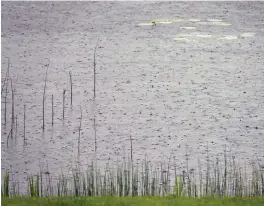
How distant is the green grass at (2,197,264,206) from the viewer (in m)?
4.65

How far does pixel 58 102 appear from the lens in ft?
25.7

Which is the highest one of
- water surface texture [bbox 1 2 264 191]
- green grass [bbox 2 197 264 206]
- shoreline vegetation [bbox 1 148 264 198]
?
water surface texture [bbox 1 2 264 191]

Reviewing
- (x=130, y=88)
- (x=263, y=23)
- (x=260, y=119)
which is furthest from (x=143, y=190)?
(x=263, y=23)

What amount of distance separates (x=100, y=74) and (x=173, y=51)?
4.85 ft

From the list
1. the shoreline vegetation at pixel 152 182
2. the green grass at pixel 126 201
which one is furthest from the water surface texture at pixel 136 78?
the green grass at pixel 126 201

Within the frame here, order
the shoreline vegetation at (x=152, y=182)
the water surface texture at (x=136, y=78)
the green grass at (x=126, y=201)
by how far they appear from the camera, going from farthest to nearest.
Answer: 1. the water surface texture at (x=136, y=78)
2. the shoreline vegetation at (x=152, y=182)
3. the green grass at (x=126, y=201)

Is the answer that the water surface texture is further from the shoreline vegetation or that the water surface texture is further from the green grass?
the green grass

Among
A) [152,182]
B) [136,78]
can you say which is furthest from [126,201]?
[136,78]

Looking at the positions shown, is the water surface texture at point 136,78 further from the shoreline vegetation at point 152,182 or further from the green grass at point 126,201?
the green grass at point 126,201

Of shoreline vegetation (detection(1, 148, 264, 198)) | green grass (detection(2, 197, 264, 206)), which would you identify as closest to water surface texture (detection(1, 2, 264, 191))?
shoreline vegetation (detection(1, 148, 264, 198))

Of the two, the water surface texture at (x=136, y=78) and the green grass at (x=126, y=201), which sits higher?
the water surface texture at (x=136, y=78)

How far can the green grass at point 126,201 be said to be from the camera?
15.3 feet

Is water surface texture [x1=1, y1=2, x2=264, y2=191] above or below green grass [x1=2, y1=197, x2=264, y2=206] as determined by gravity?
above

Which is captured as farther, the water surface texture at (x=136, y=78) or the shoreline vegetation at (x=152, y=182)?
the water surface texture at (x=136, y=78)
